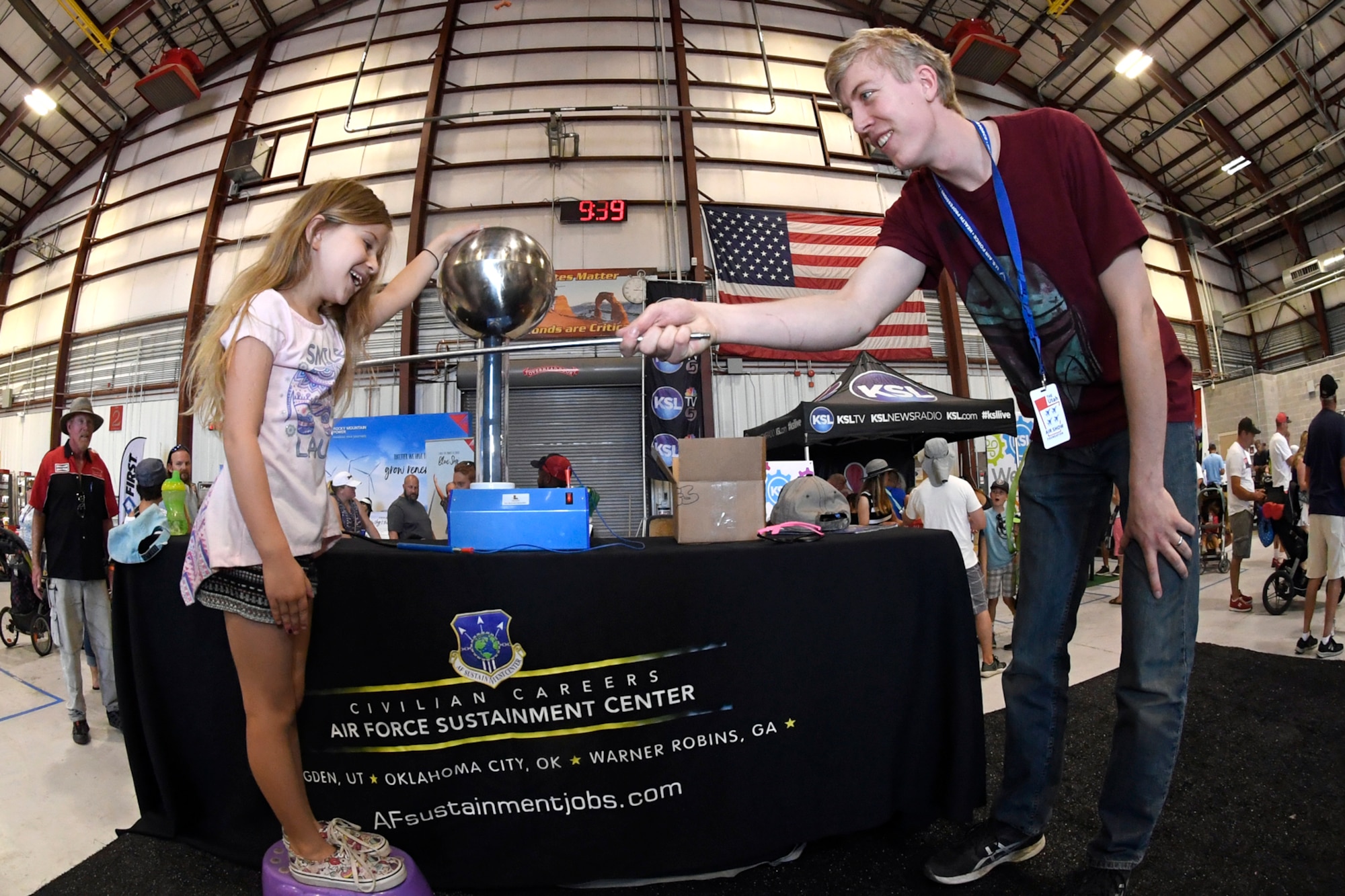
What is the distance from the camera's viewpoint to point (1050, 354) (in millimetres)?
1264

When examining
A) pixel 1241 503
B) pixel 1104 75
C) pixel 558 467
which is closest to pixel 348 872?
pixel 558 467

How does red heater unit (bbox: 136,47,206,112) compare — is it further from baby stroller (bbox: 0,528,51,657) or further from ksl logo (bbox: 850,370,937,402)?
ksl logo (bbox: 850,370,937,402)

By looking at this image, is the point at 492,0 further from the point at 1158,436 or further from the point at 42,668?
the point at 1158,436

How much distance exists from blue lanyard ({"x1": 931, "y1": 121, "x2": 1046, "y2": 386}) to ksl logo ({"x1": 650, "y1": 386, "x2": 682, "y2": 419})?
23.2 feet

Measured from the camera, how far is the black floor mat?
1.30 m

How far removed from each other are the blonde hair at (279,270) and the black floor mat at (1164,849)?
1075 mm

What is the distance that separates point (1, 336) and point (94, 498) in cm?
1455

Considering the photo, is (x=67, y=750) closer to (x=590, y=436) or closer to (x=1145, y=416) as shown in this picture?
(x=1145, y=416)

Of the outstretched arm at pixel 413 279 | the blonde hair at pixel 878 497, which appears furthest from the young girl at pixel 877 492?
the outstretched arm at pixel 413 279

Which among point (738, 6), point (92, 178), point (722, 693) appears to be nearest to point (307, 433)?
point (722, 693)

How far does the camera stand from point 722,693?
1.40 metres

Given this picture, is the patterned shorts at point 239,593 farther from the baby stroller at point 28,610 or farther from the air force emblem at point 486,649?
the baby stroller at point 28,610

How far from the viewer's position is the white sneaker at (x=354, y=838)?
1.26 m

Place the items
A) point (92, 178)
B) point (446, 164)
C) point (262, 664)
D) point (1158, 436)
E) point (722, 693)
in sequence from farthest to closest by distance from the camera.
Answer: point (92, 178)
point (446, 164)
point (722, 693)
point (262, 664)
point (1158, 436)
